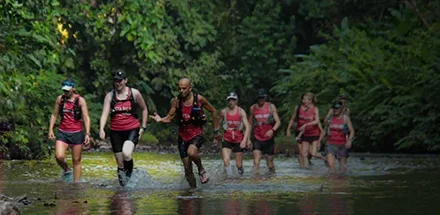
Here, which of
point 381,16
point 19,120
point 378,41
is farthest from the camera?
point 381,16

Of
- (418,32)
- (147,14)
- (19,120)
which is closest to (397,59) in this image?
(418,32)

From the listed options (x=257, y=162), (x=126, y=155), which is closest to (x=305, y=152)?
(x=257, y=162)

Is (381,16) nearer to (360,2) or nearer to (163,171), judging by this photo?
(360,2)

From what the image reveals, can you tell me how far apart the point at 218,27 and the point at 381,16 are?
972cm

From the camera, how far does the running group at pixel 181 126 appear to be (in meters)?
19.0

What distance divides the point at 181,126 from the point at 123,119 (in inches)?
34.9

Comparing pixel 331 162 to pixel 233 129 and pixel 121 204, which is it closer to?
pixel 233 129

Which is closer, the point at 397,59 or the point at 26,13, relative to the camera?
the point at 26,13

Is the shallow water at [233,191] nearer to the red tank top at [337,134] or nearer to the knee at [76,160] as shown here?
the knee at [76,160]

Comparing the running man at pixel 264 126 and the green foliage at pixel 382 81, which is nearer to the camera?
the running man at pixel 264 126

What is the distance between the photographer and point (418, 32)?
124 ft

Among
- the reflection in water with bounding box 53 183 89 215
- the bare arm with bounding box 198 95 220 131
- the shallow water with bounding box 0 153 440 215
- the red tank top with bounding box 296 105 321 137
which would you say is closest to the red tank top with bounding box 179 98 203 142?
the bare arm with bounding box 198 95 220 131

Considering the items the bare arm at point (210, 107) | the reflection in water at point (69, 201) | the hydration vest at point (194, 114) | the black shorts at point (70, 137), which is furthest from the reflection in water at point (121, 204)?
the black shorts at point (70, 137)

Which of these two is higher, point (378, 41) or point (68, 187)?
point (378, 41)
